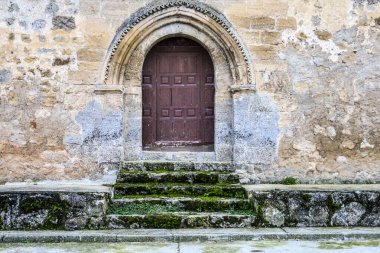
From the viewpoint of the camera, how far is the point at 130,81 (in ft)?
30.9

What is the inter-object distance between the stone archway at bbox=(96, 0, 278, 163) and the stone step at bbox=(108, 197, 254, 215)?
120cm

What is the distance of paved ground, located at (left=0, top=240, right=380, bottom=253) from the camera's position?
660 cm

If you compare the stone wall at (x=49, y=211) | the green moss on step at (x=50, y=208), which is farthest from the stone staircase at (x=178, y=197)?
the green moss on step at (x=50, y=208)

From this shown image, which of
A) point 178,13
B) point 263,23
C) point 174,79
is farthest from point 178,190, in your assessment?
point 263,23

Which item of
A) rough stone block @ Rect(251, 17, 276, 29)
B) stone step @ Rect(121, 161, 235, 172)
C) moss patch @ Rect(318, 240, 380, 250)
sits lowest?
moss patch @ Rect(318, 240, 380, 250)

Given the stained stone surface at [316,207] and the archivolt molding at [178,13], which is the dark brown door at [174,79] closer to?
the archivolt molding at [178,13]

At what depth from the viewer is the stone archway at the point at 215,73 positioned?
30.2ft

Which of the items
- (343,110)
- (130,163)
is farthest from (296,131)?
(130,163)

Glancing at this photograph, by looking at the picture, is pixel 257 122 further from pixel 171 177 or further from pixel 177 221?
Result: pixel 177 221

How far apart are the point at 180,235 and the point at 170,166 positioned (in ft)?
6.73

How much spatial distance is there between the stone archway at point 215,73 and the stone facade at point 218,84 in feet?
0.05

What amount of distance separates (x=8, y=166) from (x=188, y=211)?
288cm

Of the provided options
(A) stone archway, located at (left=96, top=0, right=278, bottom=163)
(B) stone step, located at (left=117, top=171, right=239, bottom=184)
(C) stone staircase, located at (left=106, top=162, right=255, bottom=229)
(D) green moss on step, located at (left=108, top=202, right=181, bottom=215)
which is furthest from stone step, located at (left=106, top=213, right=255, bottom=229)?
(A) stone archway, located at (left=96, top=0, right=278, bottom=163)

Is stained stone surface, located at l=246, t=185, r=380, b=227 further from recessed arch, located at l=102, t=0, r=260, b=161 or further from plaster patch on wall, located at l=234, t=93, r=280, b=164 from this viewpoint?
recessed arch, located at l=102, t=0, r=260, b=161
